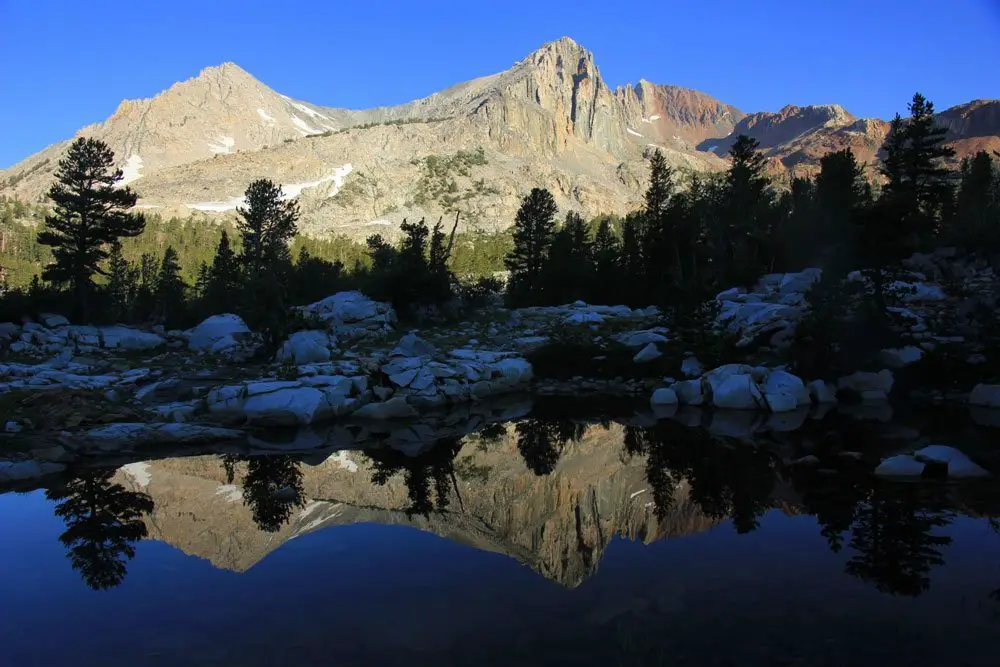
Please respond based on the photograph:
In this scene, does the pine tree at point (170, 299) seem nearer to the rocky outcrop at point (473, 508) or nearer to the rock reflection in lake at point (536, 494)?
the rock reflection in lake at point (536, 494)

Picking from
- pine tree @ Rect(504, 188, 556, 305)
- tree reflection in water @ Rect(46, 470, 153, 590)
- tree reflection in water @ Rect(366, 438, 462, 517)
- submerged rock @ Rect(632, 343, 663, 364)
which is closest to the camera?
tree reflection in water @ Rect(46, 470, 153, 590)

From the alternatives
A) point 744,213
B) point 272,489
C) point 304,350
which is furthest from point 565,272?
point 272,489

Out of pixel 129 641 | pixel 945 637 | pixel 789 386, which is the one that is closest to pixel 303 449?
pixel 129 641

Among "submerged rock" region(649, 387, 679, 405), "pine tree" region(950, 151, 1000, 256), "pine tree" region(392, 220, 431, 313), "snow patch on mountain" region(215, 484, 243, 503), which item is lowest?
"snow patch on mountain" region(215, 484, 243, 503)

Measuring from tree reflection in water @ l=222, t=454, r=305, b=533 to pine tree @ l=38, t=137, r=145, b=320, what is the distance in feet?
89.5

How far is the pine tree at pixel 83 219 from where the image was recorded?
36.8 meters

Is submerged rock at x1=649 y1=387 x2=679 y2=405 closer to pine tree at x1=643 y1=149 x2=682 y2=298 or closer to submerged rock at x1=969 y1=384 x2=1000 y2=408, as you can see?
submerged rock at x1=969 y1=384 x2=1000 y2=408

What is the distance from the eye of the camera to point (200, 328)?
33781 millimetres

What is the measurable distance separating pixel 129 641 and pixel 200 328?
29134mm

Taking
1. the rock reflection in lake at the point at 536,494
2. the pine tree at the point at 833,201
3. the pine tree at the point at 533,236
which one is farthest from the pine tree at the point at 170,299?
the pine tree at the point at 833,201

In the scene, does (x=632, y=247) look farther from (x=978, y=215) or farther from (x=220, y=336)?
(x=220, y=336)

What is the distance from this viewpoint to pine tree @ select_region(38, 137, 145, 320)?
121 ft

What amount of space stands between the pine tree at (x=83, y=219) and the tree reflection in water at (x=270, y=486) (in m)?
27.3

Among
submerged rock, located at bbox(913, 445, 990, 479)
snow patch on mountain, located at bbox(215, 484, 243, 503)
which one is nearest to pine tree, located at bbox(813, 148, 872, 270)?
submerged rock, located at bbox(913, 445, 990, 479)
